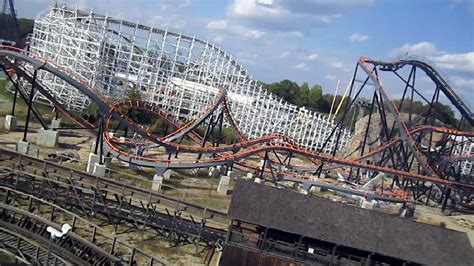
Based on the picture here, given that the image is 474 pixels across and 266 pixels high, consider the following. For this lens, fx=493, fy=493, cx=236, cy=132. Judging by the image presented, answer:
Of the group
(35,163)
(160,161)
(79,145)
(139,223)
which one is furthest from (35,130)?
(139,223)

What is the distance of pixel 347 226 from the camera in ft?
45.1

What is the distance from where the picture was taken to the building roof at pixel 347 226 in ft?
43.9

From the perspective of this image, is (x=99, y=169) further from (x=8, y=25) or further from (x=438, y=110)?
(x=8, y=25)

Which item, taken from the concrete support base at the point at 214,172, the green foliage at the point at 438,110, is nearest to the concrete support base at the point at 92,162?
the concrete support base at the point at 214,172

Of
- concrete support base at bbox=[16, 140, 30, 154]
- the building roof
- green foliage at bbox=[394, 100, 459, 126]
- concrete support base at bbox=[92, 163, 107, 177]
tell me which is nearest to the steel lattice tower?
concrete support base at bbox=[16, 140, 30, 154]

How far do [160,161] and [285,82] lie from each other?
66579 millimetres

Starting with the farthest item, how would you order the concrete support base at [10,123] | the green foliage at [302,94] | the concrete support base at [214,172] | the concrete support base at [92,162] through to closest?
the green foliage at [302,94] → the concrete support base at [10,123] → the concrete support base at [214,172] → the concrete support base at [92,162]

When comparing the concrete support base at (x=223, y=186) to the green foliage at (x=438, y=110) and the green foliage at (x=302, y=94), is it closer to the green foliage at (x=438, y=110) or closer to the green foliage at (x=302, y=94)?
the green foliage at (x=438, y=110)

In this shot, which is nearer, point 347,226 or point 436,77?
point 347,226

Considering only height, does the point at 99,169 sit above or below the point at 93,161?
below

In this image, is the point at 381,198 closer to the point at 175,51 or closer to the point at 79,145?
the point at 79,145

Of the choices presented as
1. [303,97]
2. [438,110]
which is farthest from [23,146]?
[303,97]

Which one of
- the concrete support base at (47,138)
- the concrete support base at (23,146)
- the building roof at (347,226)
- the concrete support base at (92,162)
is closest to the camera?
the building roof at (347,226)

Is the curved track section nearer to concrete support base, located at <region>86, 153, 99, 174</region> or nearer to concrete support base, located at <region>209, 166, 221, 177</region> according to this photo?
concrete support base, located at <region>209, 166, 221, 177</region>
